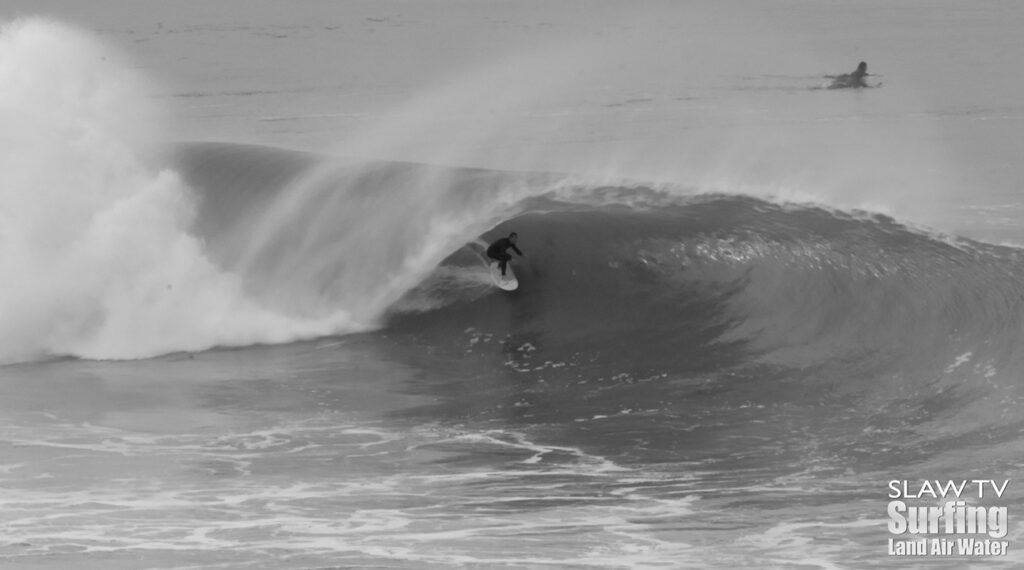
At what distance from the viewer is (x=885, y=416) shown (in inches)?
497

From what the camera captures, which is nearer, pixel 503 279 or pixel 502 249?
pixel 502 249

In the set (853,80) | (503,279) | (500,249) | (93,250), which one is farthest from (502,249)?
(853,80)

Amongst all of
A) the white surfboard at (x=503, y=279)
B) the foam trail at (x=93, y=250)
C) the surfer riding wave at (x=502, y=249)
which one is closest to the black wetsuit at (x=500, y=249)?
the surfer riding wave at (x=502, y=249)

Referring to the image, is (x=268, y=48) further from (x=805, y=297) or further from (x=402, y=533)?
(x=402, y=533)

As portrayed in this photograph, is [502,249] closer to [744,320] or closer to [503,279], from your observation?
[503,279]

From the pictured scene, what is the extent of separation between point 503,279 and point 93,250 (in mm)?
4894

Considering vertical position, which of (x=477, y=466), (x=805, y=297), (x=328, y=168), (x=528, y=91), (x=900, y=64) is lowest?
(x=477, y=466)

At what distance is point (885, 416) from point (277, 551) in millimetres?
5738

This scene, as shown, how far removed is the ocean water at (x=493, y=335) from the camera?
994 centimetres

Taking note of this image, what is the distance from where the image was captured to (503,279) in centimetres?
1628

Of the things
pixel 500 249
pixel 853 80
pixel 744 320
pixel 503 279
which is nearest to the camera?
pixel 744 320

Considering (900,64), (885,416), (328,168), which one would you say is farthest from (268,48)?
(885,416)

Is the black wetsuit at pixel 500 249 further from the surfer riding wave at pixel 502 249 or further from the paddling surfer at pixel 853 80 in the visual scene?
the paddling surfer at pixel 853 80

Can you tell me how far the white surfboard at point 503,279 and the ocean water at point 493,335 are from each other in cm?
11
